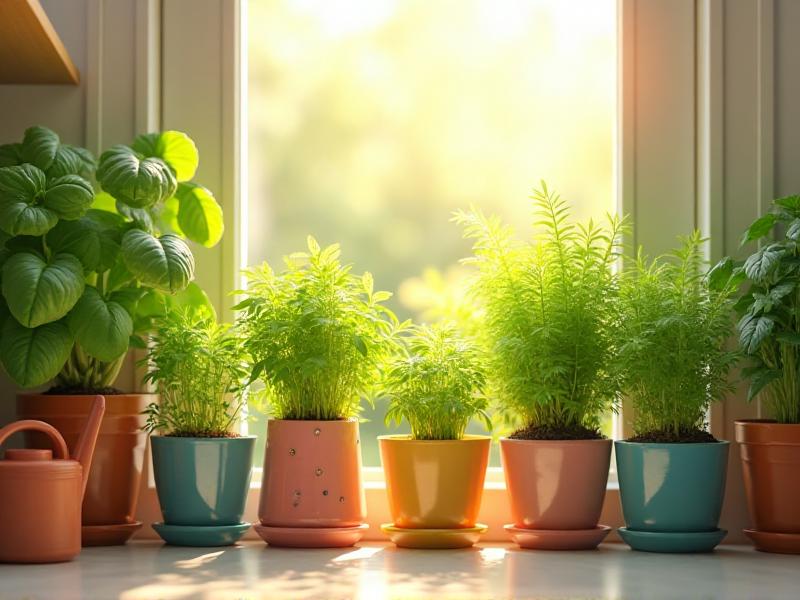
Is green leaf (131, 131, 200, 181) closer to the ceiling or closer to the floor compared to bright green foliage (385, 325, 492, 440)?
closer to the ceiling

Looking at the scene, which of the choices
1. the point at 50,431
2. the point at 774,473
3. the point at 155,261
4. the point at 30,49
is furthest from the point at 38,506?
the point at 774,473

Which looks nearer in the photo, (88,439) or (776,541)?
(88,439)

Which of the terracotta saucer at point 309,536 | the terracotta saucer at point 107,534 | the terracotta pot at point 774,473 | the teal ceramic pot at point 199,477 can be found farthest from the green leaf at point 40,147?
the terracotta pot at point 774,473

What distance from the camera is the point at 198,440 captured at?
5.90 ft

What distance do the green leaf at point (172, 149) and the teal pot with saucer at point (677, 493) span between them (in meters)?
0.97

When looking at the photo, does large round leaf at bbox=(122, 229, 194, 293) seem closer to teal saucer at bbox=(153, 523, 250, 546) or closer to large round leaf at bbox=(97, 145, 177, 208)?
large round leaf at bbox=(97, 145, 177, 208)

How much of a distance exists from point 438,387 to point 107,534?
2.13 feet

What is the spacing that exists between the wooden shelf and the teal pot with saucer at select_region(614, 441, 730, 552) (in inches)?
49.9

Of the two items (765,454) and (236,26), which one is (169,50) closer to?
(236,26)

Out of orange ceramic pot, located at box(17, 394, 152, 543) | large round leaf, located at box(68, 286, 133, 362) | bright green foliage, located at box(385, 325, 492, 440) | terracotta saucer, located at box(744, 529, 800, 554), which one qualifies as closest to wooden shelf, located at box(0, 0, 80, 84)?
large round leaf, located at box(68, 286, 133, 362)

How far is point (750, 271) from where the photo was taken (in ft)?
5.85

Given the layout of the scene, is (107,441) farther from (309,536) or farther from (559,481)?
(559,481)

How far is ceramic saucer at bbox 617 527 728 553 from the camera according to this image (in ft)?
5.82

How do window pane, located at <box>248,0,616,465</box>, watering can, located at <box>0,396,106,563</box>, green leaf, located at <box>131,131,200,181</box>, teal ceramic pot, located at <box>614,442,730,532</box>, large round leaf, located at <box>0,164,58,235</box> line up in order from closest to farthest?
watering can, located at <box>0,396,106,563</box>
large round leaf, located at <box>0,164,58,235</box>
teal ceramic pot, located at <box>614,442,730,532</box>
green leaf, located at <box>131,131,200,181</box>
window pane, located at <box>248,0,616,465</box>
